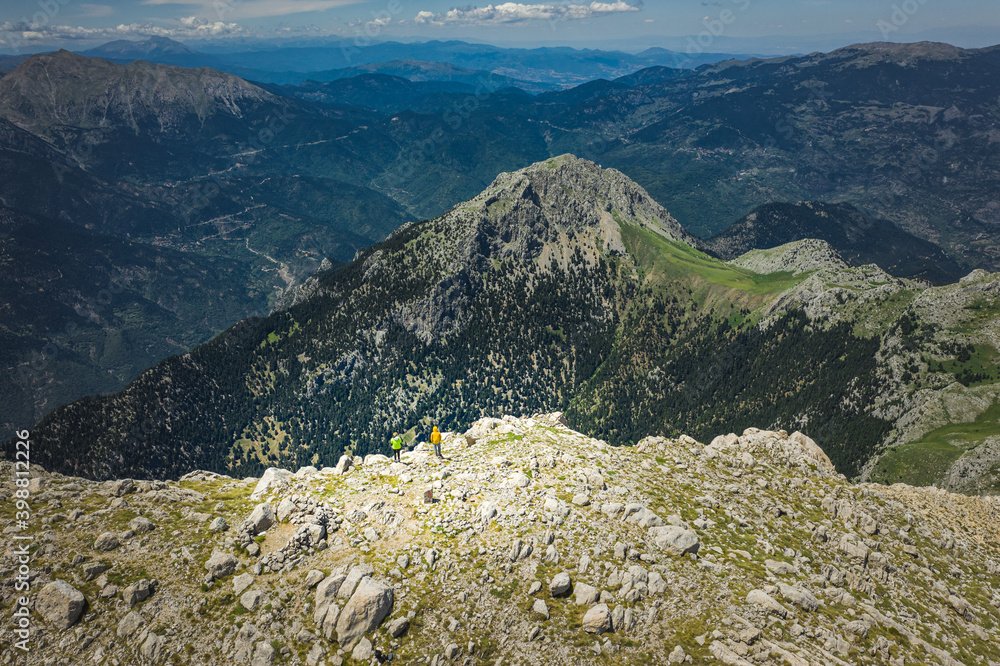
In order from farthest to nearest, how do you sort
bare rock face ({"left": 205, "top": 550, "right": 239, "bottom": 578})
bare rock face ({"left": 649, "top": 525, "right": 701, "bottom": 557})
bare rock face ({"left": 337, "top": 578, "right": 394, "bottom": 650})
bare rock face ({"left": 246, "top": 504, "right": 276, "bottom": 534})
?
bare rock face ({"left": 649, "top": 525, "right": 701, "bottom": 557})
bare rock face ({"left": 246, "top": 504, "right": 276, "bottom": 534})
bare rock face ({"left": 205, "top": 550, "right": 239, "bottom": 578})
bare rock face ({"left": 337, "top": 578, "right": 394, "bottom": 650})

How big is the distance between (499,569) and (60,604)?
101 ft

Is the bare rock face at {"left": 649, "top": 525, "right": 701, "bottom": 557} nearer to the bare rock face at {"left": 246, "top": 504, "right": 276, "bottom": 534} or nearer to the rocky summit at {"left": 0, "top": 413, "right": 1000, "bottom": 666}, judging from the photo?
the rocky summit at {"left": 0, "top": 413, "right": 1000, "bottom": 666}

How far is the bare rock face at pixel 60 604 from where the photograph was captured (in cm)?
3141

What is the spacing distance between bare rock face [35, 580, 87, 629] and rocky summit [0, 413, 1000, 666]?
0.13 meters

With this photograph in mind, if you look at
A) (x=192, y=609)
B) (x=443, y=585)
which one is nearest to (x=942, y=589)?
(x=443, y=585)

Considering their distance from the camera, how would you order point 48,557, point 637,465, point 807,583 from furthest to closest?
point 637,465, point 807,583, point 48,557

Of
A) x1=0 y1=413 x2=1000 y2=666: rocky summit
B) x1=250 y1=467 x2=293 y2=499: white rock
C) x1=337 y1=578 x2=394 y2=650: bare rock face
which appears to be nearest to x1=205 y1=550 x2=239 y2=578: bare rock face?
x1=0 y1=413 x2=1000 y2=666: rocky summit

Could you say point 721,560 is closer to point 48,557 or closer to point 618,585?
point 618,585

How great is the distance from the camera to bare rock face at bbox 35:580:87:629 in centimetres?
3141

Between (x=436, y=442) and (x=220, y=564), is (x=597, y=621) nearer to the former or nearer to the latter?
(x=436, y=442)

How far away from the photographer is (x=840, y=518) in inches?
2052

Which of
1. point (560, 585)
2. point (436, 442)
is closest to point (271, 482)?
point (436, 442)

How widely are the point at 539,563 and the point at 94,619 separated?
32.1 meters

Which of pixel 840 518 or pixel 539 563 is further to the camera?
pixel 840 518
